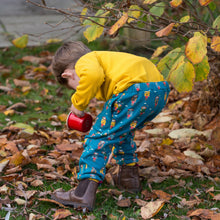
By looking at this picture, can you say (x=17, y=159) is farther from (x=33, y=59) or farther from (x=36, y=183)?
(x=33, y=59)

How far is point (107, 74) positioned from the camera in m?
2.06

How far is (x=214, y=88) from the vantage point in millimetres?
3004

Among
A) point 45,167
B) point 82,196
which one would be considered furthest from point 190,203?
point 45,167

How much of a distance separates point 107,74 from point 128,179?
711 mm

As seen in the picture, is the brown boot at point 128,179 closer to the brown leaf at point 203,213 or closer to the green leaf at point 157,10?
the brown leaf at point 203,213

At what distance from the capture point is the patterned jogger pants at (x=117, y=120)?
2004 mm

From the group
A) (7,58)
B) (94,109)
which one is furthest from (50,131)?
(7,58)

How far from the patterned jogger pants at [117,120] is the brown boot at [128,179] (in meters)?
0.30

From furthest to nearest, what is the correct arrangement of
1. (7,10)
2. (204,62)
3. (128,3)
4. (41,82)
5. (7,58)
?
(7,10)
(7,58)
(41,82)
(128,3)
(204,62)

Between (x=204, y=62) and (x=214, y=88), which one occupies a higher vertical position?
(x=204, y=62)

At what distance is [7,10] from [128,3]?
222 inches

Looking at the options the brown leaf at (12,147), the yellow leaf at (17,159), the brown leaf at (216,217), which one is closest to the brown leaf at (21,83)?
the brown leaf at (12,147)

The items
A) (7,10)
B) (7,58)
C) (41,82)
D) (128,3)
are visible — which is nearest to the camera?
(128,3)

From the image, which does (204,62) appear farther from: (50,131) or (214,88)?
(50,131)
